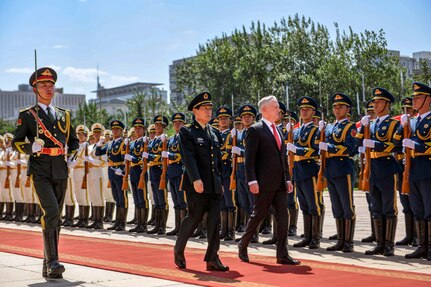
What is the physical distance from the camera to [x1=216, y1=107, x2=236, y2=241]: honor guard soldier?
41.1 ft

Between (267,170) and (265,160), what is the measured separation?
0.13 meters

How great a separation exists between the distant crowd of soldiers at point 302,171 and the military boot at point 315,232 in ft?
0.05

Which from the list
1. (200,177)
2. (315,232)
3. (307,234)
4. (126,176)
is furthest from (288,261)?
(126,176)

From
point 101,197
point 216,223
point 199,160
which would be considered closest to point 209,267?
point 216,223

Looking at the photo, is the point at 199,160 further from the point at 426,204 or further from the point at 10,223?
the point at 10,223

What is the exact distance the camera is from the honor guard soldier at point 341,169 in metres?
10.2

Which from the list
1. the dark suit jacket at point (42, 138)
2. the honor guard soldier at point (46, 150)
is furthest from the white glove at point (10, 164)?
the dark suit jacket at point (42, 138)

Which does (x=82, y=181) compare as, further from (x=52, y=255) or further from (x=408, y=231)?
(x=52, y=255)

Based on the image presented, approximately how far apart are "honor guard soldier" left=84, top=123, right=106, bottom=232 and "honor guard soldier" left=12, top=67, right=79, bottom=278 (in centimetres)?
712

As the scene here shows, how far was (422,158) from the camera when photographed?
9328 millimetres

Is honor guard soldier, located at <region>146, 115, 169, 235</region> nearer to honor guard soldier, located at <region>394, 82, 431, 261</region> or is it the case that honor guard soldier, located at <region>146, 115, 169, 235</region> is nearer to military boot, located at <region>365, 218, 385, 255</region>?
military boot, located at <region>365, 218, 385, 255</region>

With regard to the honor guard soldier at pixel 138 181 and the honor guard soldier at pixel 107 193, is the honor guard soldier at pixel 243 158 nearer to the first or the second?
the honor guard soldier at pixel 138 181

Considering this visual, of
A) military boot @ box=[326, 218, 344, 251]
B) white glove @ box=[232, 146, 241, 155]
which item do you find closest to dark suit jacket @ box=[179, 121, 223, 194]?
military boot @ box=[326, 218, 344, 251]

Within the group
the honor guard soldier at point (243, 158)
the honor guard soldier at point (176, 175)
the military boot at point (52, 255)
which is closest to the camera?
the military boot at point (52, 255)
